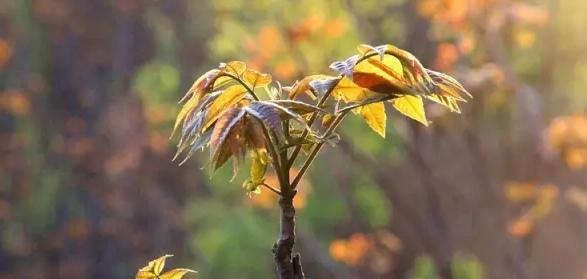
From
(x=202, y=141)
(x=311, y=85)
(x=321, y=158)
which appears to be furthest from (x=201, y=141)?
(x=321, y=158)

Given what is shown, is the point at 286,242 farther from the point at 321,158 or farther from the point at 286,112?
the point at 321,158

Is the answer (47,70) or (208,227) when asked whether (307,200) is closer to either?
(208,227)

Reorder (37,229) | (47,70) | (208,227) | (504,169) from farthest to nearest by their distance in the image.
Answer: (47,70), (37,229), (208,227), (504,169)

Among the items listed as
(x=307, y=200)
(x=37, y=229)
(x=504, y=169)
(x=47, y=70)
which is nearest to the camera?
(x=504, y=169)

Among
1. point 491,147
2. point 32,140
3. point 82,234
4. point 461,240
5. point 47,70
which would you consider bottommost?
point 461,240

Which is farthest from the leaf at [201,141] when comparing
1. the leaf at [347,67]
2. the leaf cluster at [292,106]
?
the leaf at [347,67]

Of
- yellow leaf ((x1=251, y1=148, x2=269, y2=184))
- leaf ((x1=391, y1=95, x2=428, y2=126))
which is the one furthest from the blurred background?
yellow leaf ((x1=251, y1=148, x2=269, y2=184))

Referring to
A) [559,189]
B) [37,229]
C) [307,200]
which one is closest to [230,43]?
[307,200]
